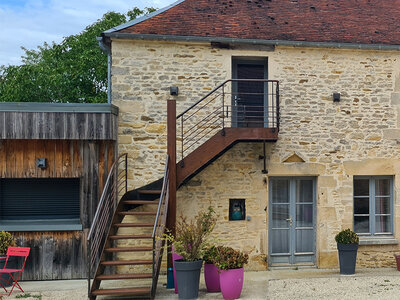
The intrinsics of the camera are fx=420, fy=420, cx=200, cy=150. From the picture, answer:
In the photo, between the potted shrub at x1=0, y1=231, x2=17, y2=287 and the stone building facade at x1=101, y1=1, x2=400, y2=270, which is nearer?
the potted shrub at x1=0, y1=231, x2=17, y2=287

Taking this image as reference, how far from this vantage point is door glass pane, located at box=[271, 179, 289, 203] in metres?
9.91

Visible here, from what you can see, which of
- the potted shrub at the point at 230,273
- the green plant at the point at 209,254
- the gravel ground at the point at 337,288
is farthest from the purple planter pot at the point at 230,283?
the gravel ground at the point at 337,288

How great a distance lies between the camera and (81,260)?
28.7 ft

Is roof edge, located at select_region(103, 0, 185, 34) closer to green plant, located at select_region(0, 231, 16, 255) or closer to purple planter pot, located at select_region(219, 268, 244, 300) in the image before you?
green plant, located at select_region(0, 231, 16, 255)

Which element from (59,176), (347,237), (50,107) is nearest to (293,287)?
(347,237)

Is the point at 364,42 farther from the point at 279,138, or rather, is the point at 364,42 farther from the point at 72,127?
the point at 72,127

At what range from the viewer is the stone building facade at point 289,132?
9.30m

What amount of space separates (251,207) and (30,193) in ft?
16.0

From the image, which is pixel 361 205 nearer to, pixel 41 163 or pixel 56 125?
pixel 56 125

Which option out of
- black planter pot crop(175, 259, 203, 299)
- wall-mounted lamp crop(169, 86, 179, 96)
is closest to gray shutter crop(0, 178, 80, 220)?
wall-mounted lamp crop(169, 86, 179, 96)

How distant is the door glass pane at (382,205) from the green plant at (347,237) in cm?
136

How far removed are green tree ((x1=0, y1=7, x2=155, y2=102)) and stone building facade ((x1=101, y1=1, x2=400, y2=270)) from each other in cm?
978

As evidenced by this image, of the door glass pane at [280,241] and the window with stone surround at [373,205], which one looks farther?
the window with stone surround at [373,205]

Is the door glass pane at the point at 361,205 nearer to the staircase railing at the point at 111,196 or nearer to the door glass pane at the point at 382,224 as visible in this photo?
the door glass pane at the point at 382,224
